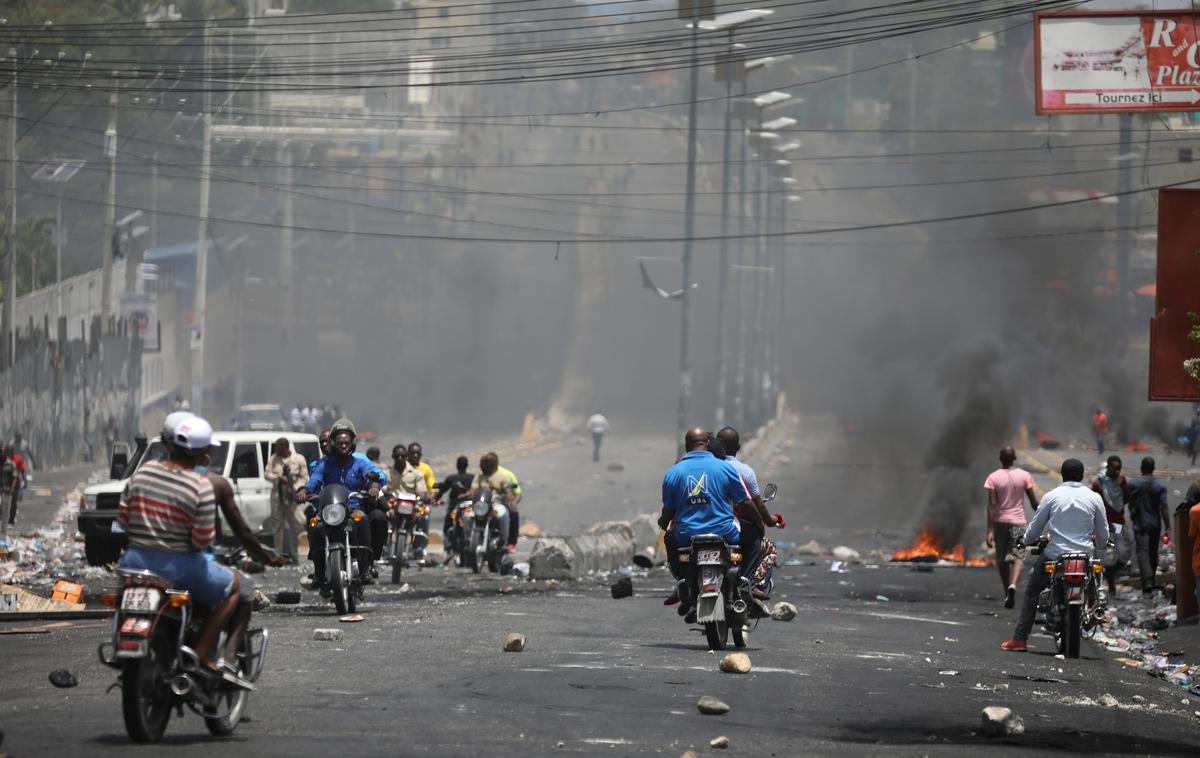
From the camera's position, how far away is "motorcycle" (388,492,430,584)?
639 inches

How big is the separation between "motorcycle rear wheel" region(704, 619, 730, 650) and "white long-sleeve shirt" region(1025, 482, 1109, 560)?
8.86 feet

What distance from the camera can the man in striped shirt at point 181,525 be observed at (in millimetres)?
7652

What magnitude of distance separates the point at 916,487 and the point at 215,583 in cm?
3817

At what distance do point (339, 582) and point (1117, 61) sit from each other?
1271 centimetres

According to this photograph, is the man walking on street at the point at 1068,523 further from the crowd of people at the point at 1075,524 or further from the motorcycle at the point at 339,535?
the motorcycle at the point at 339,535

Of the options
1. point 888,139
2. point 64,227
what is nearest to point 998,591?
point 64,227

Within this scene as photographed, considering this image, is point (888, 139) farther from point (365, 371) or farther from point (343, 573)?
point (343, 573)

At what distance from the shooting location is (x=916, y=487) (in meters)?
44.6

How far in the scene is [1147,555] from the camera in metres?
19.8

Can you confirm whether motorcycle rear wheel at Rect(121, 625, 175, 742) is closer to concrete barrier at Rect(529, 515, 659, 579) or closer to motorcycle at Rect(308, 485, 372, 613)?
motorcycle at Rect(308, 485, 372, 613)

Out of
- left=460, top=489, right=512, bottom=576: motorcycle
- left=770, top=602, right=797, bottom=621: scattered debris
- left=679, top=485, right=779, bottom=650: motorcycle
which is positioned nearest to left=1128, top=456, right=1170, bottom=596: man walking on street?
left=770, top=602, right=797, bottom=621: scattered debris

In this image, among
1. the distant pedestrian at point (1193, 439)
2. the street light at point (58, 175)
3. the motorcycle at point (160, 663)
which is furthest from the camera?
the street light at point (58, 175)

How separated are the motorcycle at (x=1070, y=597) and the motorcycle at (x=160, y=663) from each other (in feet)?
24.0

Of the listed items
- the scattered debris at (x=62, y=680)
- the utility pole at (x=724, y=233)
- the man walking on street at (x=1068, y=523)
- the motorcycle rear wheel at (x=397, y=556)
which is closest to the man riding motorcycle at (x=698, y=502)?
the man walking on street at (x=1068, y=523)
